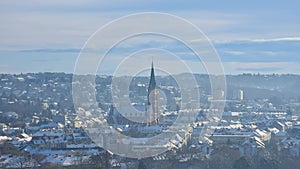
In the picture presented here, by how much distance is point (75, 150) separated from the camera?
41.4 metres

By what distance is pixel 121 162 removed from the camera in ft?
120

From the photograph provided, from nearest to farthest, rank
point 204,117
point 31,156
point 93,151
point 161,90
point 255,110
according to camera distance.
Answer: point 31,156 < point 93,151 < point 204,117 < point 255,110 < point 161,90

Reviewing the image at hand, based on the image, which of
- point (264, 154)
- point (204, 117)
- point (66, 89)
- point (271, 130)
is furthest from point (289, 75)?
point (264, 154)

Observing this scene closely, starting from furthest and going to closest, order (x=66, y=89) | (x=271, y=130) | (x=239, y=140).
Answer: (x=66, y=89) < (x=271, y=130) < (x=239, y=140)

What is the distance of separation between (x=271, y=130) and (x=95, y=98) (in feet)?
127

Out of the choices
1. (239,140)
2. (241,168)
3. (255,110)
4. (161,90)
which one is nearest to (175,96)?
(161,90)

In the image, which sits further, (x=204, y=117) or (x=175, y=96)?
(x=175, y=96)

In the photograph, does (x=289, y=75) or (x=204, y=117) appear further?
(x=289, y=75)

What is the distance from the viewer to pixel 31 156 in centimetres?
3716

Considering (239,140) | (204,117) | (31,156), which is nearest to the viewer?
(31,156)

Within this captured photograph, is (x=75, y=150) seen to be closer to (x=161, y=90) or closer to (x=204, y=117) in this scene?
(x=204, y=117)

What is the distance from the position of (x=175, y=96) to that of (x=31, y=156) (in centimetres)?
7168

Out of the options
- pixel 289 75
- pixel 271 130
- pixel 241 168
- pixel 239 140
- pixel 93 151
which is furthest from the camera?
pixel 289 75

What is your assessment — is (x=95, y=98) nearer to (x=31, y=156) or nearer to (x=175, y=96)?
(x=175, y=96)
